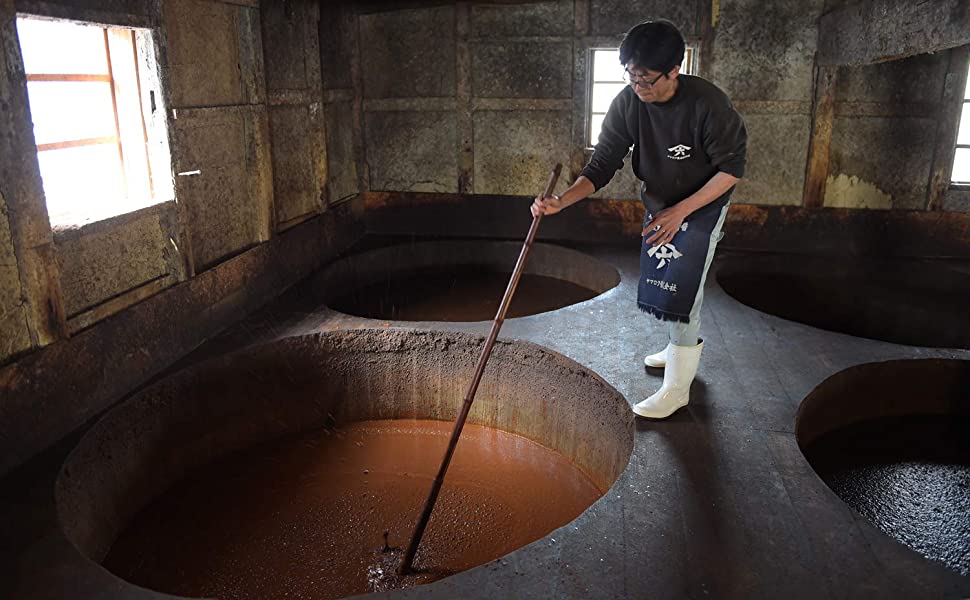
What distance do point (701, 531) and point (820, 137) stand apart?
5340mm

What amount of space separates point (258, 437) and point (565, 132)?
443 centimetres

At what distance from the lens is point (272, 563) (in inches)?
151

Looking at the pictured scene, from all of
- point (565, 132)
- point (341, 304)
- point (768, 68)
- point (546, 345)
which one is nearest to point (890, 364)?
point (546, 345)

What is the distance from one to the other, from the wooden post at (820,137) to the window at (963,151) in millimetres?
1136

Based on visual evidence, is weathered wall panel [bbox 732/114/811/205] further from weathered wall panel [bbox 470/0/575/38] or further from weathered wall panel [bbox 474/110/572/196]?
weathered wall panel [bbox 470/0/575/38]

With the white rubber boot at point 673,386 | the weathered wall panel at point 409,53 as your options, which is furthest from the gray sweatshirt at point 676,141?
the weathered wall panel at point 409,53

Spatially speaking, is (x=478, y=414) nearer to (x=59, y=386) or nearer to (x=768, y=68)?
(x=59, y=386)

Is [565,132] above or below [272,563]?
above

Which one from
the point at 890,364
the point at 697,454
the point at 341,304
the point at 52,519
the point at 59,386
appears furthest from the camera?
the point at 341,304

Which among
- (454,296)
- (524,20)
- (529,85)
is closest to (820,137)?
(529,85)

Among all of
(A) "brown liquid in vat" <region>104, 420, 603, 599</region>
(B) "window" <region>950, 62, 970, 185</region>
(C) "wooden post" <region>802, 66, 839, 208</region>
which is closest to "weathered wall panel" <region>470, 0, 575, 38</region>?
(C) "wooden post" <region>802, 66, 839, 208</region>

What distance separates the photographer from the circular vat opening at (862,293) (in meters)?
6.18

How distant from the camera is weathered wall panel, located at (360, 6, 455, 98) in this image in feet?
24.8

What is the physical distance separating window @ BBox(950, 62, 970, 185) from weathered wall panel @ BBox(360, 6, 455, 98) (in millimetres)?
4970
